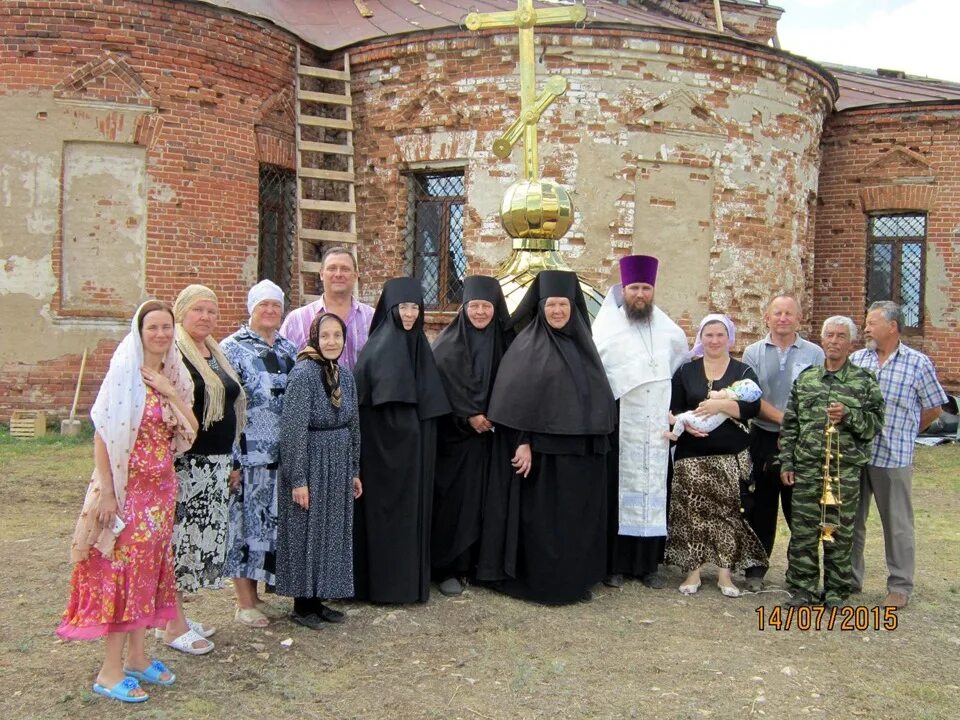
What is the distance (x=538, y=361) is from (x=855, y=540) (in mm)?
2064

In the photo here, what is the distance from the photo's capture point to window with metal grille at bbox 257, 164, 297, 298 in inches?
438

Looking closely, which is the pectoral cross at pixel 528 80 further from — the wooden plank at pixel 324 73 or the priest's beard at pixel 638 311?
the wooden plank at pixel 324 73

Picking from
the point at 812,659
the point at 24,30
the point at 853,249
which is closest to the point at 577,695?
the point at 812,659

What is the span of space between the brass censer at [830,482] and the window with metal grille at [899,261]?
10.0m

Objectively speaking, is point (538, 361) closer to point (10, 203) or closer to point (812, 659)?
point (812, 659)

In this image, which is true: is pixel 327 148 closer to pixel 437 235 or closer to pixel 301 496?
pixel 437 235

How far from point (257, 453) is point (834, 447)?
289cm

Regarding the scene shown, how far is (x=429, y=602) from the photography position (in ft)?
15.4

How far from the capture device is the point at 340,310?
16.3ft

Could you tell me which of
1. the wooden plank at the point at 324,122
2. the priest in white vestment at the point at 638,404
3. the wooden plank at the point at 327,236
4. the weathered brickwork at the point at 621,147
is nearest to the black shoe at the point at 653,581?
the priest in white vestment at the point at 638,404

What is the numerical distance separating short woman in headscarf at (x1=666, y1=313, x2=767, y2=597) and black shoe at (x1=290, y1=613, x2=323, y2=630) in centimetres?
199

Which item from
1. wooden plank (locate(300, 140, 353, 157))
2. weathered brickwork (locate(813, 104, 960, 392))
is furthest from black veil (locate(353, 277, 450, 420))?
weathered brickwork (locate(813, 104, 960, 392))

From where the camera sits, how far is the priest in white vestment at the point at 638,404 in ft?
16.1

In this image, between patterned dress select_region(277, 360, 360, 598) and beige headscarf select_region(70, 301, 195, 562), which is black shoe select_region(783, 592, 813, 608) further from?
beige headscarf select_region(70, 301, 195, 562)
